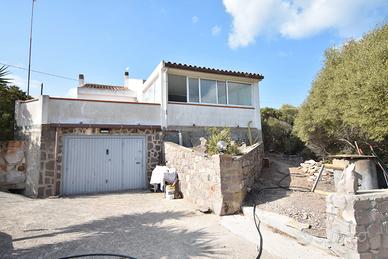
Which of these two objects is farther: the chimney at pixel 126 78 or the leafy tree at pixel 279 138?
the chimney at pixel 126 78

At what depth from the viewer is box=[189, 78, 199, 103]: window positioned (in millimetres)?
13539

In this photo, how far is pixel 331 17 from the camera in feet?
28.9

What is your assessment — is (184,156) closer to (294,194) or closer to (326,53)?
(294,194)

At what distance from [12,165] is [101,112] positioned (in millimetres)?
4724

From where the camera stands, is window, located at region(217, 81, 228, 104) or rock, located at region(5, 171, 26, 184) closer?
rock, located at region(5, 171, 26, 184)

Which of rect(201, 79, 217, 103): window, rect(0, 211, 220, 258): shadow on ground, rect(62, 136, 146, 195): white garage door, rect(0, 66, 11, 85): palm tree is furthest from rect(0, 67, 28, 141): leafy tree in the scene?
rect(201, 79, 217, 103): window

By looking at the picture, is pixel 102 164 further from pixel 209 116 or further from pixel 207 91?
pixel 207 91

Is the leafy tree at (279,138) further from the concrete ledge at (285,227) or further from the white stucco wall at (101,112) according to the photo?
the concrete ledge at (285,227)

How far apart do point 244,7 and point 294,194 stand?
745 centimetres

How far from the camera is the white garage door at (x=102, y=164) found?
1101 cm

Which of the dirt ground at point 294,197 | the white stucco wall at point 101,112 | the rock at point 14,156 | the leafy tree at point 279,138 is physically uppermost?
the white stucco wall at point 101,112

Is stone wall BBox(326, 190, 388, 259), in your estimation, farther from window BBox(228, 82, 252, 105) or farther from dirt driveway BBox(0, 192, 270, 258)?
window BBox(228, 82, 252, 105)

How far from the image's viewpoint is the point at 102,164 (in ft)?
37.8

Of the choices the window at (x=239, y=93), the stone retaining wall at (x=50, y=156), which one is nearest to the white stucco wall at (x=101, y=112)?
the stone retaining wall at (x=50, y=156)
